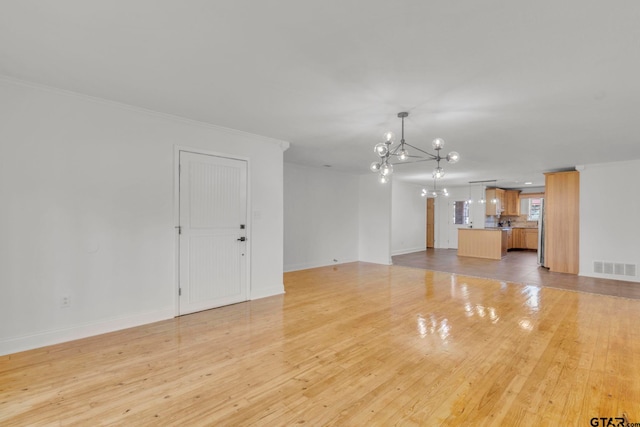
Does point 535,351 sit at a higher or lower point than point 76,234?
lower

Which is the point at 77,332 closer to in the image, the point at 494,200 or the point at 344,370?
the point at 344,370

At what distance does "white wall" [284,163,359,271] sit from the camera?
737 cm

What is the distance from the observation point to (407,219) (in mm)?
10930

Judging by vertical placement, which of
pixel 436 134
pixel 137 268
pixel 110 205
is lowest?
pixel 137 268

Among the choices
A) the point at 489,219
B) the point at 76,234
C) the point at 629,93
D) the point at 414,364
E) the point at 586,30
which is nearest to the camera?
the point at 586,30

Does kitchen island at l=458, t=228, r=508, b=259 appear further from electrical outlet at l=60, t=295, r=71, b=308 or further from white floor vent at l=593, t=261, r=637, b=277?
electrical outlet at l=60, t=295, r=71, b=308

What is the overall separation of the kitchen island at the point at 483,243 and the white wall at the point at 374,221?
3543mm

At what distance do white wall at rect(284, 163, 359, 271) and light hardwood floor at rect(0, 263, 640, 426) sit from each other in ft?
10.4

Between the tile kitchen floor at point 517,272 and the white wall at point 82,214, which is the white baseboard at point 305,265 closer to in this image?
the tile kitchen floor at point 517,272

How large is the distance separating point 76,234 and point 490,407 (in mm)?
4215

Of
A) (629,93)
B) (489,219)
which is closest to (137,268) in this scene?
(629,93)

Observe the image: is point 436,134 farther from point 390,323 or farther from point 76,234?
point 76,234

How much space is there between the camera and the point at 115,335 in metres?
3.37

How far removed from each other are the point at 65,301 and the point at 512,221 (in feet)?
47.6
